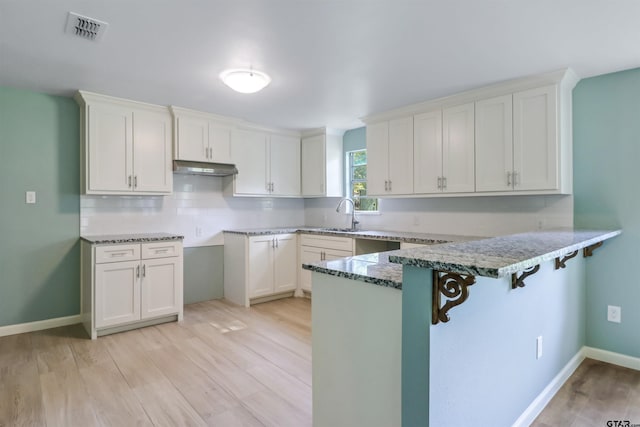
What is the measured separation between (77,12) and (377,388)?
8.06ft

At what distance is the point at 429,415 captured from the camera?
1.22 meters

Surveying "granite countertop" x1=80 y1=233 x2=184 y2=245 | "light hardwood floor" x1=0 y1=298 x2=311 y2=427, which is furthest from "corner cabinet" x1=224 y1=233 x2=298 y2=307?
"granite countertop" x1=80 y1=233 x2=184 y2=245

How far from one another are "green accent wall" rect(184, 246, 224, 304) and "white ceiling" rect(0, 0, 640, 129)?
1.96 m

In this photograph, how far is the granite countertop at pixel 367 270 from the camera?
1359mm

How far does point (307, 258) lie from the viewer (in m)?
4.45

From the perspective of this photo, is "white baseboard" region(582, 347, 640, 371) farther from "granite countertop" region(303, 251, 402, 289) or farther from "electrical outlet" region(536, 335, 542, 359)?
"granite countertop" region(303, 251, 402, 289)

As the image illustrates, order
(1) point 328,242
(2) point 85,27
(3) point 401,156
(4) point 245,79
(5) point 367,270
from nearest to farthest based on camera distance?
(5) point 367,270
(2) point 85,27
(4) point 245,79
(3) point 401,156
(1) point 328,242

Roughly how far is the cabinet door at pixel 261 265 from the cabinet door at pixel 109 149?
149 centimetres

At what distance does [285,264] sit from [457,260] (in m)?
3.48

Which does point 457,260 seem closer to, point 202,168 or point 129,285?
point 129,285

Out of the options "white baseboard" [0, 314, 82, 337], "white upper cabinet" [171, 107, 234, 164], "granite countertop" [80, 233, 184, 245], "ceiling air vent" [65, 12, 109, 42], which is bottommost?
"white baseboard" [0, 314, 82, 337]

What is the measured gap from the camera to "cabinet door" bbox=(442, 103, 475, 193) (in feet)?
10.6

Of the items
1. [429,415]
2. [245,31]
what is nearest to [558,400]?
[429,415]

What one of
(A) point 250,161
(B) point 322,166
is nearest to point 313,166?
(B) point 322,166
